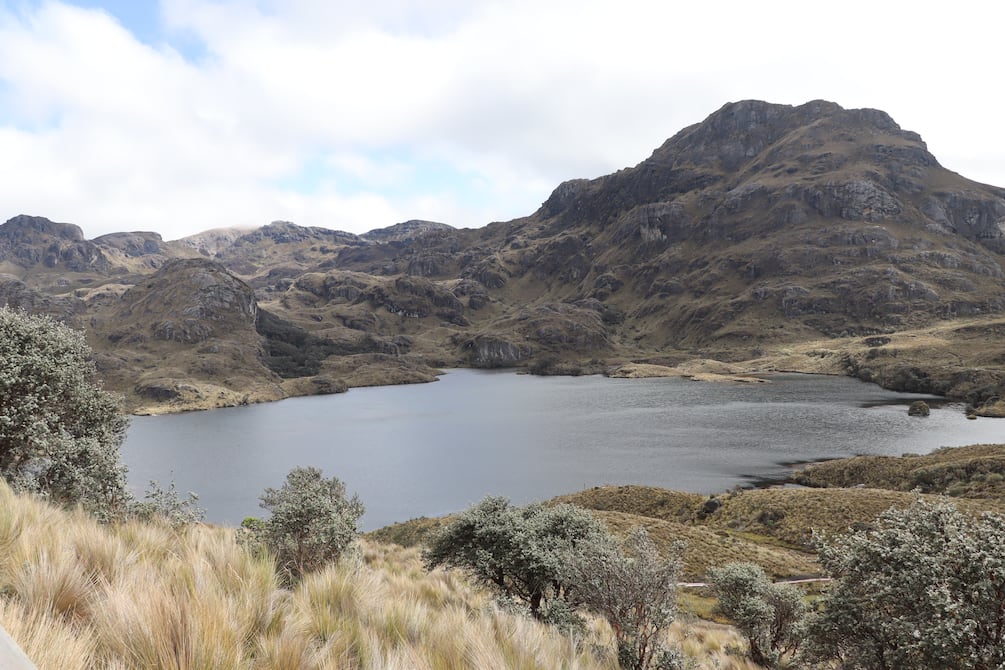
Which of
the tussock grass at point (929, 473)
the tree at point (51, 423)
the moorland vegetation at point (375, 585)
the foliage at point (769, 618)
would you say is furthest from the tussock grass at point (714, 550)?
the tree at point (51, 423)

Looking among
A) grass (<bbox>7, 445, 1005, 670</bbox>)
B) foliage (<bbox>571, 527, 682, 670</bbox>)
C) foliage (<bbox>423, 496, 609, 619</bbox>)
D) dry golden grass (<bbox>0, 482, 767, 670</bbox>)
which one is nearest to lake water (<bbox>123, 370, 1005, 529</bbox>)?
foliage (<bbox>423, 496, 609, 619</bbox>)

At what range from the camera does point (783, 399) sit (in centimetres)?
14762

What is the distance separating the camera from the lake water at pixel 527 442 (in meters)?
83.2

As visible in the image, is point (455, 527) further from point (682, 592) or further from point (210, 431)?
point (210, 431)

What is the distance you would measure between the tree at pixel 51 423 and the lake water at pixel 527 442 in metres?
41.6

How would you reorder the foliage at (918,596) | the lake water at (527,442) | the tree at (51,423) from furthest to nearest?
the lake water at (527,442)
the tree at (51,423)
the foliage at (918,596)

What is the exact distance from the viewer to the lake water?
273ft

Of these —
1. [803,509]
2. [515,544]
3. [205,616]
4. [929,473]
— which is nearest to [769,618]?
[515,544]

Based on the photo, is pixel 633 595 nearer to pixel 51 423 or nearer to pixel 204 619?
pixel 204 619

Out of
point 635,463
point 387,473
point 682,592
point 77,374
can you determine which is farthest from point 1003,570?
point 387,473

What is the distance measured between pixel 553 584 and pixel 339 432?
386ft

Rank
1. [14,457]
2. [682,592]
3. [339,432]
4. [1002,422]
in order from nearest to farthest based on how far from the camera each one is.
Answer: [14,457]
[682,592]
[1002,422]
[339,432]

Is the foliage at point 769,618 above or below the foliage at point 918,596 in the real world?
below

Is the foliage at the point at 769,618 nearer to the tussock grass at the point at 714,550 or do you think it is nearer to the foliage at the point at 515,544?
the foliage at the point at 515,544
